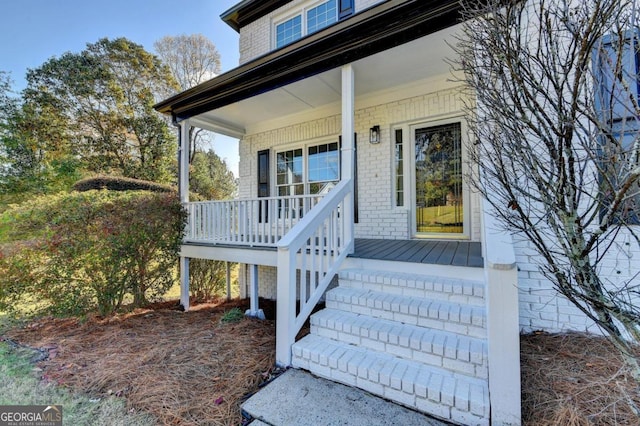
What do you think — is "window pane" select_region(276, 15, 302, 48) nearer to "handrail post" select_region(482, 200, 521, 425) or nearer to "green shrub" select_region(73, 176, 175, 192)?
"green shrub" select_region(73, 176, 175, 192)

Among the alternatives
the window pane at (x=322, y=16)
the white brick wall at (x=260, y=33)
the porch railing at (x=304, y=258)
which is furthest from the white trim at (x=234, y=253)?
the window pane at (x=322, y=16)

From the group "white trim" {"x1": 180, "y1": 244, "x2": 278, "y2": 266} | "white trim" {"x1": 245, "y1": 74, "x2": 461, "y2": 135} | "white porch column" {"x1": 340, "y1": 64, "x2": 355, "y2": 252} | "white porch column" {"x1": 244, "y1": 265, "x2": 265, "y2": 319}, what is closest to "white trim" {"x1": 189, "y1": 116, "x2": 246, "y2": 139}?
"white trim" {"x1": 245, "y1": 74, "x2": 461, "y2": 135}

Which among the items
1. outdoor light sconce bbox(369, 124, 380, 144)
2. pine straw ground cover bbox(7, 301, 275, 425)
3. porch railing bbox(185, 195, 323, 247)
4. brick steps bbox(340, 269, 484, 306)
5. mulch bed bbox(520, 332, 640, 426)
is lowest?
pine straw ground cover bbox(7, 301, 275, 425)

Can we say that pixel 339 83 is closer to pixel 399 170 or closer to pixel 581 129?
pixel 399 170

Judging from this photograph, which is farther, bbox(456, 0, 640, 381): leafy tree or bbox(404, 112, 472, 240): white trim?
bbox(404, 112, 472, 240): white trim

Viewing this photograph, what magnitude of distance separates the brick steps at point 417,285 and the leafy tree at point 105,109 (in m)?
14.7

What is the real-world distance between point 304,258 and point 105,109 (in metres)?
15.7

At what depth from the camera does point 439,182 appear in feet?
15.4

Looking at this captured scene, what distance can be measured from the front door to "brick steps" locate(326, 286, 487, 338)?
2.28 m

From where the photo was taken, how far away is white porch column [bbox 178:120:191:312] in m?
5.51

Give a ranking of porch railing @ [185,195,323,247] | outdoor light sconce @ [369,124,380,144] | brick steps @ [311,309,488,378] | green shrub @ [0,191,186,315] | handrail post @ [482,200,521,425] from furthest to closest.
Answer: outdoor light sconce @ [369,124,380,144] < porch railing @ [185,195,323,247] < green shrub @ [0,191,186,315] < brick steps @ [311,309,488,378] < handrail post @ [482,200,521,425]

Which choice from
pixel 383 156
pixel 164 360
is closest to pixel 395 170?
pixel 383 156

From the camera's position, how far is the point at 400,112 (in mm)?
4840

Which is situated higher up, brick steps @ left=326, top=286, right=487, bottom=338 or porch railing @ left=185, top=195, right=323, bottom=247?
porch railing @ left=185, top=195, right=323, bottom=247
